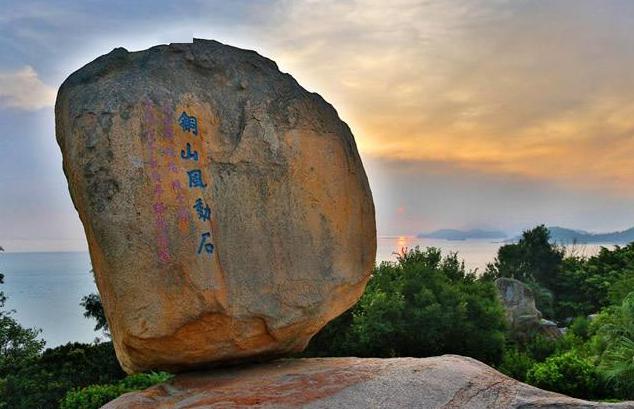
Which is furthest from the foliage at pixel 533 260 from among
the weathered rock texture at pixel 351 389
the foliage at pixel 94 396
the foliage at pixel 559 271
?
the weathered rock texture at pixel 351 389

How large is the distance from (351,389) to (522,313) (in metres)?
16.0

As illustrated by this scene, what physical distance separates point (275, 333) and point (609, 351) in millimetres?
9561

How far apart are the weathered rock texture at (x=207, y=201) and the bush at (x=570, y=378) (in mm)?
7500

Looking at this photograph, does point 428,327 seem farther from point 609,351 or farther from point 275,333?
point 275,333

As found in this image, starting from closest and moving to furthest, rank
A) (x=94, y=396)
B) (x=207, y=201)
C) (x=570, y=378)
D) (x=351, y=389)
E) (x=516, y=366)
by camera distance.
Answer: (x=207, y=201) < (x=351, y=389) < (x=94, y=396) < (x=570, y=378) < (x=516, y=366)

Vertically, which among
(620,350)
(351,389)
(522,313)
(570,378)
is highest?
(351,389)

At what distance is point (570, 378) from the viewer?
41.6 ft

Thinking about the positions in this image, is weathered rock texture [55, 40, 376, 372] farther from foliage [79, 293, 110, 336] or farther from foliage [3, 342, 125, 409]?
foliage [79, 293, 110, 336]

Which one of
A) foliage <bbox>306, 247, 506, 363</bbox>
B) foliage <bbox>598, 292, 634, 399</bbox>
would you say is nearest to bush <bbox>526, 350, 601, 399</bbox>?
foliage <bbox>598, 292, 634, 399</bbox>

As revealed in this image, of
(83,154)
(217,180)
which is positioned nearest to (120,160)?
(83,154)

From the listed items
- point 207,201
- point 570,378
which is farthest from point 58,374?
point 570,378

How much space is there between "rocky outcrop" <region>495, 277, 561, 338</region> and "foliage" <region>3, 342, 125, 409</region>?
451 inches

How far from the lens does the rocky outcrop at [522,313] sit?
2028cm

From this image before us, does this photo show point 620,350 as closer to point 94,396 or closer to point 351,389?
point 351,389
